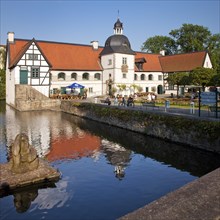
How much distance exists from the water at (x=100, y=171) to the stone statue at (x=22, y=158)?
1.15m

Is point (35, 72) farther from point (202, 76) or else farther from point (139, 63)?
point (202, 76)

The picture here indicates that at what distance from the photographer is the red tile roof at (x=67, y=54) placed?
45875mm

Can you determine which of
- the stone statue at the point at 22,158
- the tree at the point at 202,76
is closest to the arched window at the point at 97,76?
the tree at the point at 202,76

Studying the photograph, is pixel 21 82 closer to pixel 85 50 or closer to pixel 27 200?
pixel 85 50

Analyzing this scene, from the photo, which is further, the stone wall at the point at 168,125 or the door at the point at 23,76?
the door at the point at 23,76

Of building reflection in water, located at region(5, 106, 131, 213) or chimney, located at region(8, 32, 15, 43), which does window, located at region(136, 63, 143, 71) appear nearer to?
chimney, located at region(8, 32, 15, 43)

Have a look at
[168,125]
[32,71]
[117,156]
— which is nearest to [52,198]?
[117,156]

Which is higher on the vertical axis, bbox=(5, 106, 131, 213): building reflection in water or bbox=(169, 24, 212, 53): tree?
bbox=(169, 24, 212, 53): tree

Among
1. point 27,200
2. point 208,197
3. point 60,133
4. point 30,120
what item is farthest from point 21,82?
point 208,197

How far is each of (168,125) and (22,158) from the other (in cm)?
1087

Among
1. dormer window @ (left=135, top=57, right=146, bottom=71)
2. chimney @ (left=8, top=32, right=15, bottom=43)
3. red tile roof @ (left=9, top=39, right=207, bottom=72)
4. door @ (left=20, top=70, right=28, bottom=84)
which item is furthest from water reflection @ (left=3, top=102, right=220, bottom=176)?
dormer window @ (left=135, top=57, right=146, bottom=71)

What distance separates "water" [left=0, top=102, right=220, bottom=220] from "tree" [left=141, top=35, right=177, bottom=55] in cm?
5842

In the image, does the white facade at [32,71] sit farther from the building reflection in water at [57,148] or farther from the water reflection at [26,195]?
the water reflection at [26,195]

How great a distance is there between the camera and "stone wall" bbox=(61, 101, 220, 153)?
1677 centimetres
